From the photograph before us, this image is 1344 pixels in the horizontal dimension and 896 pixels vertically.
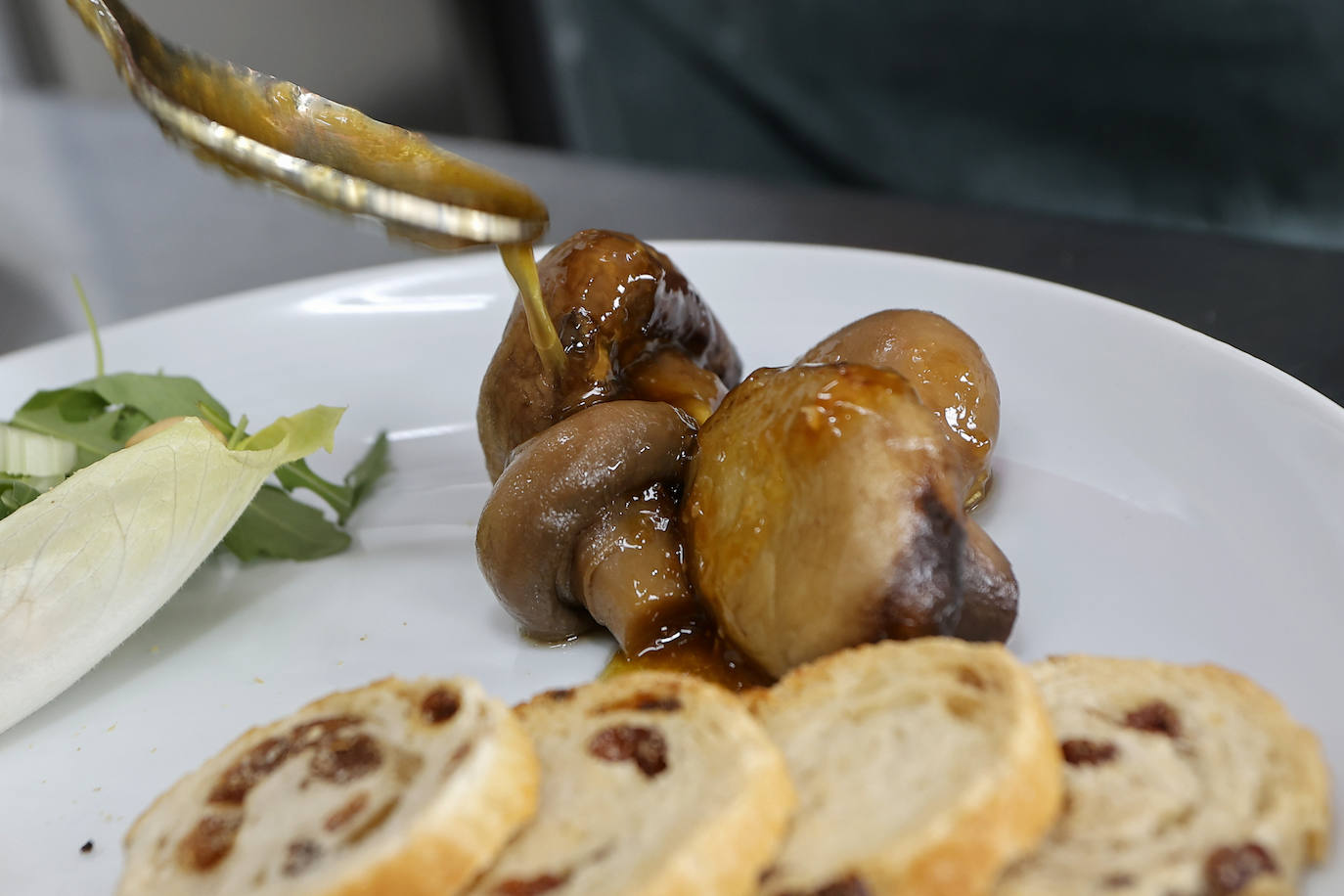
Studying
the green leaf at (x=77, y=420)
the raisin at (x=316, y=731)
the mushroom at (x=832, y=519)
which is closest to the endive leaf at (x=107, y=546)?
the green leaf at (x=77, y=420)

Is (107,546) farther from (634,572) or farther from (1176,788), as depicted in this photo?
(1176,788)

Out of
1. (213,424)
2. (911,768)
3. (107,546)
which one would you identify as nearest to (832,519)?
(911,768)

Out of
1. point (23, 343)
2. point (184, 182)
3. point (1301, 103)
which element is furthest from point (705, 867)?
point (184, 182)

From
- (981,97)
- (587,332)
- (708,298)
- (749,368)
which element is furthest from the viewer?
(981,97)

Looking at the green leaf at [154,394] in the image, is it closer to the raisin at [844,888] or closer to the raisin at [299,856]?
the raisin at [299,856]

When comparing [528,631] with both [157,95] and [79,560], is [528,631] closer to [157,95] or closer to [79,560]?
[79,560]
